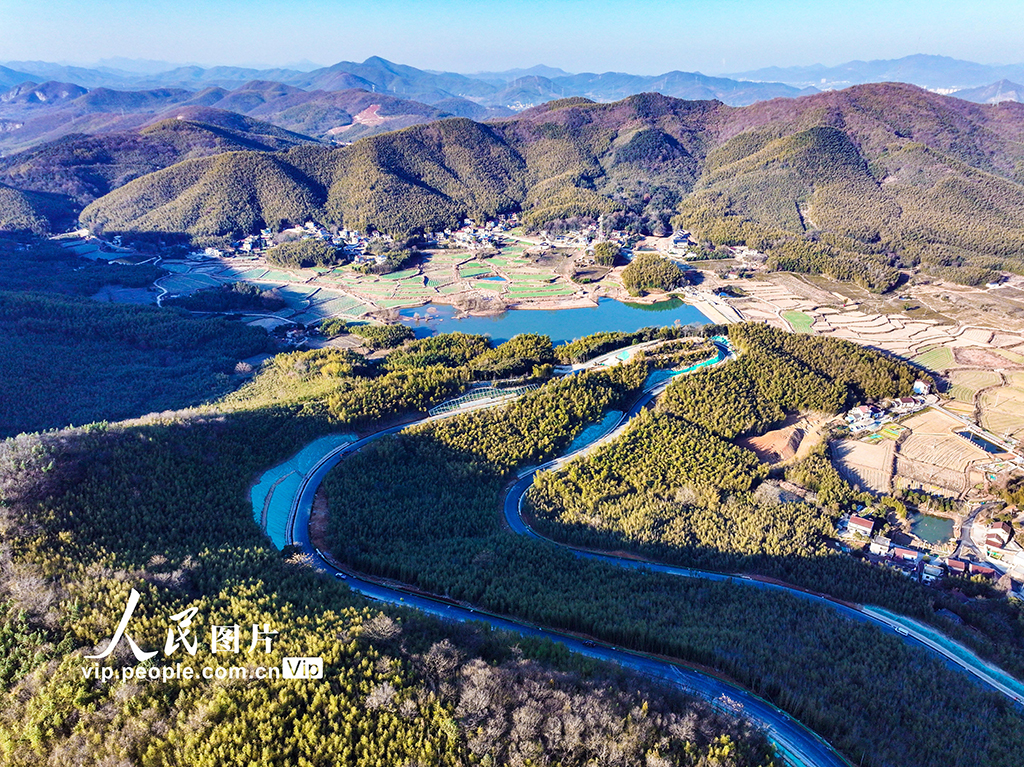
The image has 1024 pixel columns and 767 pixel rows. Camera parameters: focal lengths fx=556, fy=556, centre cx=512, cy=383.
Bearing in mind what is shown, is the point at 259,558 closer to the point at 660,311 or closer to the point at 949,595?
the point at 949,595

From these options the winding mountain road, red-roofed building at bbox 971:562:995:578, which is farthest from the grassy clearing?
the winding mountain road

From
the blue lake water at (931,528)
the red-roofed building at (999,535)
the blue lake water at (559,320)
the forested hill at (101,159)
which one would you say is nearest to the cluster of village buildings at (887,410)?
the blue lake water at (931,528)

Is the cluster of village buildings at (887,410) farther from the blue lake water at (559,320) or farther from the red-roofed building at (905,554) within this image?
the blue lake water at (559,320)

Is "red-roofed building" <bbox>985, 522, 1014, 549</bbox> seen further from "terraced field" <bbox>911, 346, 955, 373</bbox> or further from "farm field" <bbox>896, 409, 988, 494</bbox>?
"terraced field" <bbox>911, 346, 955, 373</bbox>

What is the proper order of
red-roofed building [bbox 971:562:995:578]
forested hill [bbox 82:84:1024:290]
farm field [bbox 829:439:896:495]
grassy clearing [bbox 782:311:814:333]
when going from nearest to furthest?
red-roofed building [bbox 971:562:995:578] < farm field [bbox 829:439:896:495] < grassy clearing [bbox 782:311:814:333] < forested hill [bbox 82:84:1024:290]

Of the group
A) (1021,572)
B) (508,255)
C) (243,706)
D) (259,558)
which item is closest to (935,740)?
(1021,572)
